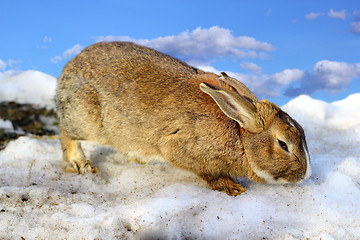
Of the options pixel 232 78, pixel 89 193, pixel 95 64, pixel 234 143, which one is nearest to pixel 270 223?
pixel 234 143

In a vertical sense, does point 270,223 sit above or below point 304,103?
below

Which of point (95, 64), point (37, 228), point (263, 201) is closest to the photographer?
point (37, 228)

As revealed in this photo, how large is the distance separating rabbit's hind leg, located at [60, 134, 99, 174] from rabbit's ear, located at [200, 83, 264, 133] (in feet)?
8.79

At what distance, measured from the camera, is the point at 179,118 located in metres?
5.73

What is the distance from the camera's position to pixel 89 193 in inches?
239

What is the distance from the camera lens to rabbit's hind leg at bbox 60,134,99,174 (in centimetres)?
698

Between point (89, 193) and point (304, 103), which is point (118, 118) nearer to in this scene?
point (89, 193)

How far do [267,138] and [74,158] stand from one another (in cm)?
331

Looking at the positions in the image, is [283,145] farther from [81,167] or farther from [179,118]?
[81,167]

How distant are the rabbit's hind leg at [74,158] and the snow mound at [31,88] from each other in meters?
3.81

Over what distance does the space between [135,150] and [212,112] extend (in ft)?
4.50

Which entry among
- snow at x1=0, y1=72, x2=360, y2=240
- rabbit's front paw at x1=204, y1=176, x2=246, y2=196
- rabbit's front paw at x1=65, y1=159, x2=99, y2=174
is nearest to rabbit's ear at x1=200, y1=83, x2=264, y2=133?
rabbit's front paw at x1=204, y1=176, x2=246, y2=196

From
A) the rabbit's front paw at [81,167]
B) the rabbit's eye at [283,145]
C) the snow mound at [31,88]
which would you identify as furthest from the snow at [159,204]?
the snow mound at [31,88]

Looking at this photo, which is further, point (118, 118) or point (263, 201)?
point (118, 118)
